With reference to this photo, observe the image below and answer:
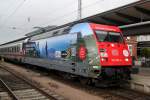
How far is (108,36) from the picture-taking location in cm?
1405

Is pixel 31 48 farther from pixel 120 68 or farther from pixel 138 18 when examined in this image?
pixel 120 68

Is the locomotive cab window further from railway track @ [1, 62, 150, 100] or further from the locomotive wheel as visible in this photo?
railway track @ [1, 62, 150, 100]

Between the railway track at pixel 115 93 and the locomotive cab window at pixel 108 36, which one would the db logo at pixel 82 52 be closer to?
the locomotive cab window at pixel 108 36

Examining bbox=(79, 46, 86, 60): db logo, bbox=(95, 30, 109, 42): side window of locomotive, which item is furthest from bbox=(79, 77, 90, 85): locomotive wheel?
bbox=(95, 30, 109, 42): side window of locomotive

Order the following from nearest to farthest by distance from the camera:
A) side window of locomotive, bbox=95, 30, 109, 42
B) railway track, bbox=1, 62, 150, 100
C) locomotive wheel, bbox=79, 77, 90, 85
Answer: railway track, bbox=1, 62, 150, 100, side window of locomotive, bbox=95, 30, 109, 42, locomotive wheel, bbox=79, 77, 90, 85

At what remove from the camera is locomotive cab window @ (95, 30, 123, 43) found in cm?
1360

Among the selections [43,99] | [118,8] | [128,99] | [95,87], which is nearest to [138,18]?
[118,8]

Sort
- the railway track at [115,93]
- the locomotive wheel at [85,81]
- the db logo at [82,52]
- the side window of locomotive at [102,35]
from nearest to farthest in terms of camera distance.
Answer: the railway track at [115,93]
the side window of locomotive at [102,35]
the db logo at [82,52]
the locomotive wheel at [85,81]

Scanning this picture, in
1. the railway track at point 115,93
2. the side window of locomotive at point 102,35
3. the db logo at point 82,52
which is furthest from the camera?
the db logo at point 82,52

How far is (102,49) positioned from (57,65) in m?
4.76

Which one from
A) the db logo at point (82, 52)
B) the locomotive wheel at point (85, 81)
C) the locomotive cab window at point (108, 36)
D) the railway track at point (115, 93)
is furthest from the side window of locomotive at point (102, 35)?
the railway track at point (115, 93)

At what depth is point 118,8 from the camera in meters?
16.6

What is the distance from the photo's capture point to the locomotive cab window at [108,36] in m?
13.6

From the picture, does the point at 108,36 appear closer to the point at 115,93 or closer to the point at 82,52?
the point at 82,52
